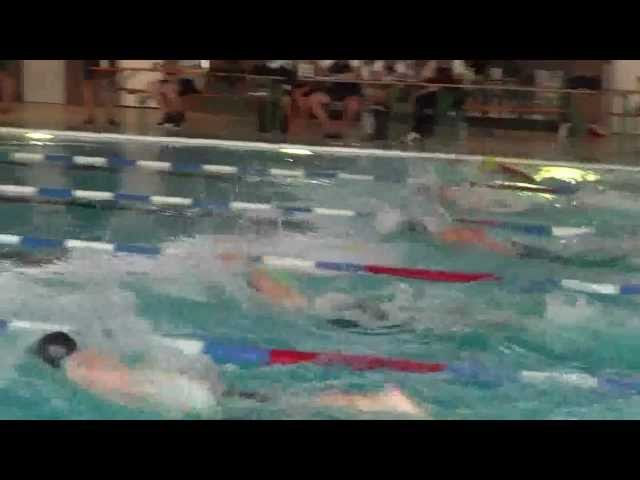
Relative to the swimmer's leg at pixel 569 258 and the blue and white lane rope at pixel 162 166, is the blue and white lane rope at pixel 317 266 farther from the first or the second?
the blue and white lane rope at pixel 162 166

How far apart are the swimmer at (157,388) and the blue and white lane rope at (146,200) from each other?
2.14 metres

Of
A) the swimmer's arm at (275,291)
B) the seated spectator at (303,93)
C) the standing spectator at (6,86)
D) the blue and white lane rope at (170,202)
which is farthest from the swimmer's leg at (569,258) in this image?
the standing spectator at (6,86)

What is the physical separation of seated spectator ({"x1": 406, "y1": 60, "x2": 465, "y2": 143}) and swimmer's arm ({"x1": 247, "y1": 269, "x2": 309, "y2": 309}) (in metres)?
4.27

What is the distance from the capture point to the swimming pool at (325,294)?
2.54 metres

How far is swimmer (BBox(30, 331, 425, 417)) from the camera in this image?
2.45m

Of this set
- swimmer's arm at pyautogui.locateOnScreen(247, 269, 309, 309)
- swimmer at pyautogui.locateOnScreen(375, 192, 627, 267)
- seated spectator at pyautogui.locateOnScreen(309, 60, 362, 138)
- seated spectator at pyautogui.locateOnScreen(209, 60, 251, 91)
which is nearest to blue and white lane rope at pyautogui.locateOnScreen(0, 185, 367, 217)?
swimmer at pyautogui.locateOnScreen(375, 192, 627, 267)

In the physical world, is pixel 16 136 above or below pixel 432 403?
above

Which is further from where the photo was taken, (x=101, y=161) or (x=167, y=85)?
(x=167, y=85)

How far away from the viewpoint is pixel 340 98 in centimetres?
830
